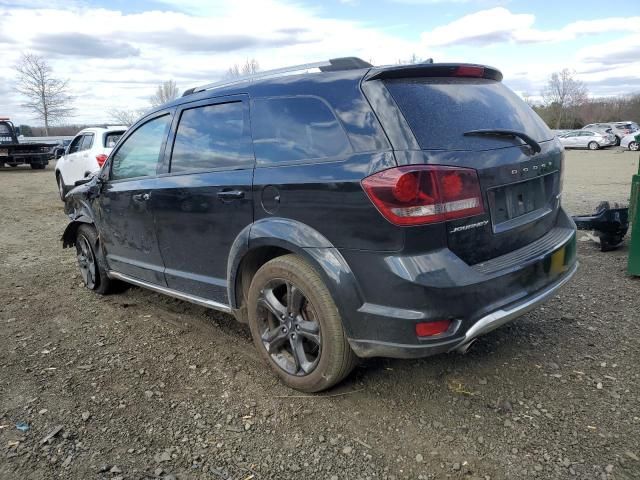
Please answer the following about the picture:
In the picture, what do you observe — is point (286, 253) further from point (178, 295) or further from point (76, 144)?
point (76, 144)

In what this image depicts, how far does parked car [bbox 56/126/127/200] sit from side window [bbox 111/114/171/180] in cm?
650

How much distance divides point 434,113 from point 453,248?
720 millimetres

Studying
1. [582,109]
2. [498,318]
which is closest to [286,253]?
[498,318]

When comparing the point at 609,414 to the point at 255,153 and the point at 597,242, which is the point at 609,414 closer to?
the point at 255,153

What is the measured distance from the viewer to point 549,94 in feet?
234

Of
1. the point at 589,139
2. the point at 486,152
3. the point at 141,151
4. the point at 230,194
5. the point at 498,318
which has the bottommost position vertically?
the point at 589,139

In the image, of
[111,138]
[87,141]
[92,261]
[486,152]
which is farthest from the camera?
[87,141]

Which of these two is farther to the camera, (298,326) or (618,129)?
(618,129)

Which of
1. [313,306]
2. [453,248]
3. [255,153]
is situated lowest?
[313,306]

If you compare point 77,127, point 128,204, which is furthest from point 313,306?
point 77,127

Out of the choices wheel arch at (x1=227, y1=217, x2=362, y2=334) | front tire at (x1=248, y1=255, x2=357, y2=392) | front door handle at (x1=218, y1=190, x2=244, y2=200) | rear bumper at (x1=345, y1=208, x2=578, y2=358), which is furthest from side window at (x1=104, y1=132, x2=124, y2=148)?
rear bumper at (x1=345, y1=208, x2=578, y2=358)

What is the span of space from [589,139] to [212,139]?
34414mm

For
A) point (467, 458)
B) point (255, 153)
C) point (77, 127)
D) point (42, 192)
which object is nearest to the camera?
point (467, 458)

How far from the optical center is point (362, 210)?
2.53 metres
